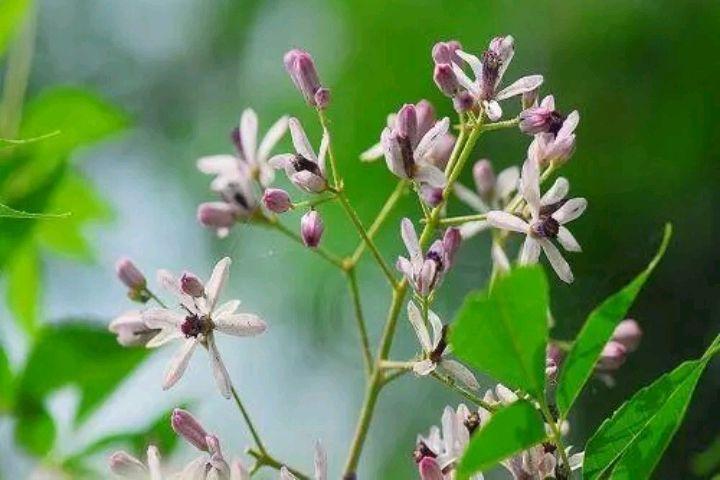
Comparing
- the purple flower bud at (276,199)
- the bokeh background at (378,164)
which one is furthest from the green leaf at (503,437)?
the bokeh background at (378,164)

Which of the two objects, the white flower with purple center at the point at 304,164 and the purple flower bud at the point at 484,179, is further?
the purple flower bud at the point at 484,179

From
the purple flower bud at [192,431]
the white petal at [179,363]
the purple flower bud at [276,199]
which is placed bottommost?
the purple flower bud at [192,431]

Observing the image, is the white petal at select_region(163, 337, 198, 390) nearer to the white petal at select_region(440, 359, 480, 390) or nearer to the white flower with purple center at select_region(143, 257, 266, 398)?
the white flower with purple center at select_region(143, 257, 266, 398)

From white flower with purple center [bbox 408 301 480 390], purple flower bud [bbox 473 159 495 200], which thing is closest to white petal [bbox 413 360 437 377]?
white flower with purple center [bbox 408 301 480 390]

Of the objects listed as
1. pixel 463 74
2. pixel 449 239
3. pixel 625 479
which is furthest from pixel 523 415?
pixel 463 74

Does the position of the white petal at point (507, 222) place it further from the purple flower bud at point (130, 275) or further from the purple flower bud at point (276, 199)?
the purple flower bud at point (130, 275)

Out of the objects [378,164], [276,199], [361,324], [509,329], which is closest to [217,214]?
[276,199]
